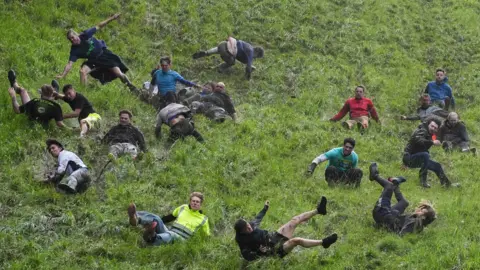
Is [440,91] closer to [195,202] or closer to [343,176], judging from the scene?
[343,176]

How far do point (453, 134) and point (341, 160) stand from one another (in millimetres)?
4435

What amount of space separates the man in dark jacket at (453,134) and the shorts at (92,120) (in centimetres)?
902

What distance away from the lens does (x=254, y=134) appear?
18156 millimetres

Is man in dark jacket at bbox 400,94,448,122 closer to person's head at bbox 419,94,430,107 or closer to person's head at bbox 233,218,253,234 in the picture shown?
person's head at bbox 419,94,430,107

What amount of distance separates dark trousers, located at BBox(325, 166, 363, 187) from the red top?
4.30 meters

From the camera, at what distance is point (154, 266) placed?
39.2ft

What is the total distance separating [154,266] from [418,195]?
6.58 meters

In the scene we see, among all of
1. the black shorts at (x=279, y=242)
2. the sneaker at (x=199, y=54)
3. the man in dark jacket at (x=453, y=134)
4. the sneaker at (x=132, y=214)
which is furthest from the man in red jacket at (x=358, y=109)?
the sneaker at (x=132, y=214)

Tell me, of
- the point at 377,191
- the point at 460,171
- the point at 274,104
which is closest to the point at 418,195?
the point at 377,191

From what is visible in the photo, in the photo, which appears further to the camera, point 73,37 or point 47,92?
point 73,37

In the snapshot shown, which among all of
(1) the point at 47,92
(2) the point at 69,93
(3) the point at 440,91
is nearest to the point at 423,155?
(3) the point at 440,91

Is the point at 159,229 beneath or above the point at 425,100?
above

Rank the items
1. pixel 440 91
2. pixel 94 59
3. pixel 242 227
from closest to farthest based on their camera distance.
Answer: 1. pixel 242 227
2. pixel 94 59
3. pixel 440 91

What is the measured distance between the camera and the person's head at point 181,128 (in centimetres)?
1670
